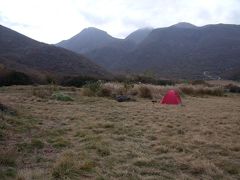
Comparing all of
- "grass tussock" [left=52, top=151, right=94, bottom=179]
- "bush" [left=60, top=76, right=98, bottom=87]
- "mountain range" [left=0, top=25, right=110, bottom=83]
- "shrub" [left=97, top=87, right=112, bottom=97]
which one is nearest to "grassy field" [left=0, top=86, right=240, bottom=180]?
"grass tussock" [left=52, top=151, right=94, bottom=179]

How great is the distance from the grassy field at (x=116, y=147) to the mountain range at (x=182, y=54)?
64.1 m

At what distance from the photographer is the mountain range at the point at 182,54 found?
8679cm

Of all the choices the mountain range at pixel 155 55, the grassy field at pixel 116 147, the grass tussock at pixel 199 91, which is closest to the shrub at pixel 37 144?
the grassy field at pixel 116 147

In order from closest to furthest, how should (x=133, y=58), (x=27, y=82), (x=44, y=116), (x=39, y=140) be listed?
(x=39, y=140) → (x=44, y=116) → (x=27, y=82) → (x=133, y=58)

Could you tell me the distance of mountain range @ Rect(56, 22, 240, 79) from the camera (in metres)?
86.8

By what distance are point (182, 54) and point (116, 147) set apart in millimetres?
97335

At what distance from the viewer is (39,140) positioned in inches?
307

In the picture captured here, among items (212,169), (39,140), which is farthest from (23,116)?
(212,169)

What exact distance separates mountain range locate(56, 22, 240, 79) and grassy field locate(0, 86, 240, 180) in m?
64.1

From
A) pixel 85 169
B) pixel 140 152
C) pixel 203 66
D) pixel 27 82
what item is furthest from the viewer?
pixel 203 66

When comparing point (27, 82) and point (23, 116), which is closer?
point (23, 116)

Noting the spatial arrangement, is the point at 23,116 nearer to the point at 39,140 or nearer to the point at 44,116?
the point at 44,116

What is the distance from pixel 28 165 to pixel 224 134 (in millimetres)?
5488

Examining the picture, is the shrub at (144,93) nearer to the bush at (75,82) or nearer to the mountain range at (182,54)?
the bush at (75,82)
